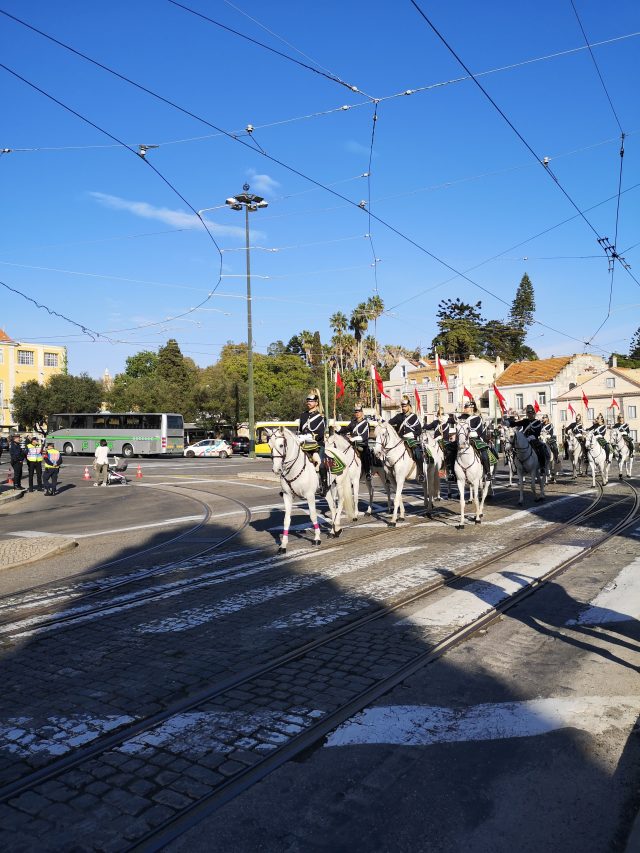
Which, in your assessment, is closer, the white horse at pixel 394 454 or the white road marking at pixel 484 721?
the white road marking at pixel 484 721

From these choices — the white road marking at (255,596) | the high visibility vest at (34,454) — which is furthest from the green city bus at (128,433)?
the white road marking at (255,596)

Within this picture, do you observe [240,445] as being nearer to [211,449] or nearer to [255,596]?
[211,449]

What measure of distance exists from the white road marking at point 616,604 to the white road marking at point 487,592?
3.06ft

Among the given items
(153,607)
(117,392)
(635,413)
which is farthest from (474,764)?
(117,392)

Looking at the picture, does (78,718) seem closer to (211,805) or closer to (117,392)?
(211,805)

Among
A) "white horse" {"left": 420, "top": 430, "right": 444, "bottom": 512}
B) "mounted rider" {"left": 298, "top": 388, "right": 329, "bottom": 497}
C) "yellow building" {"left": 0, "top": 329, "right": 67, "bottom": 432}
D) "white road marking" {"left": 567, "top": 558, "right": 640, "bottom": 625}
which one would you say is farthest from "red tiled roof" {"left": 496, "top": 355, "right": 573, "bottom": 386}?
"white road marking" {"left": 567, "top": 558, "right": 640, "bottom": 625}

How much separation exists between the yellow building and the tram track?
8306 centimetres

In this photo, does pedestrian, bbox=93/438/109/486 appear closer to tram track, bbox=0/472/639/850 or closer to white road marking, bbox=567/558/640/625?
tram track, bbox=0/472/639/850

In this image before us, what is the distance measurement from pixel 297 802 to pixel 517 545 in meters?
8.59

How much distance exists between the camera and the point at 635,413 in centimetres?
6969

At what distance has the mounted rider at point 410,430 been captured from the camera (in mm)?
15016

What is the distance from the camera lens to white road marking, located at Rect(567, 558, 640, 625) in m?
7.08

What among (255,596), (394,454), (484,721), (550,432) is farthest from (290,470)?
(550,432)

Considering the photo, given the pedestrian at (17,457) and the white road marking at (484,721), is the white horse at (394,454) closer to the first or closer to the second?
the white road marking at (484,721)
